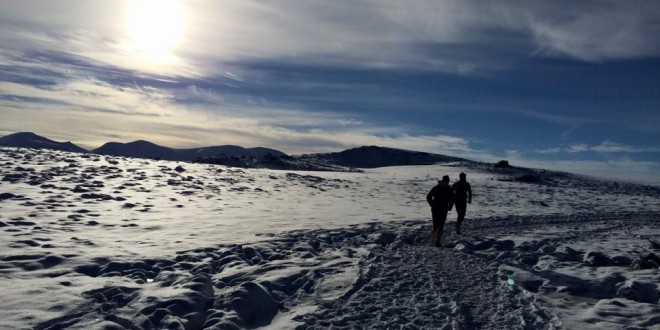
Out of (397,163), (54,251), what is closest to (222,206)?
(54,251)

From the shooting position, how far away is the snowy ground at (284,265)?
7090mm

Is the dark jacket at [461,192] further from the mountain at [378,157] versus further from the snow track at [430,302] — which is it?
the mountain at [378,157]

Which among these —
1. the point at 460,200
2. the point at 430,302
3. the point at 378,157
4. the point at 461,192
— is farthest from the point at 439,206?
the point at 378,157

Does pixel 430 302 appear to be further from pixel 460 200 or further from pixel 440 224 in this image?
pixel 460 200

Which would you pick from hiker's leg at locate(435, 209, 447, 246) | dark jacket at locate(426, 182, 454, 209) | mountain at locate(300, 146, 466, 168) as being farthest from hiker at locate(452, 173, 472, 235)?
mountain at locate(300, 146, 466, 168)

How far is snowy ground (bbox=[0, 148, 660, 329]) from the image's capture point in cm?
709

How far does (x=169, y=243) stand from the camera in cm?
1122

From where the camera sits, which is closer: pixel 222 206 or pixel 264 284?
pixel 264 284

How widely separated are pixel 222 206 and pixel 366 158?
7569 cm

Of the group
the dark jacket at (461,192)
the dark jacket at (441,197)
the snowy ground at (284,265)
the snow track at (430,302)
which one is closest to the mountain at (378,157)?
the snowy ground at (284,265)

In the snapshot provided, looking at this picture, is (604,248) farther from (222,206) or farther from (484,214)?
(222,206)

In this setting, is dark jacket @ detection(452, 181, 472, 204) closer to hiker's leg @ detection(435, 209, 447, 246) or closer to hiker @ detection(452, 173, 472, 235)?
hiker @ detection(452, 173, 472, 235)

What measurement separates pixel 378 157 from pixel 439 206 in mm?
80106

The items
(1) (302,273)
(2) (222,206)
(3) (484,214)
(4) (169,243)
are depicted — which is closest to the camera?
(1) (302,273)
